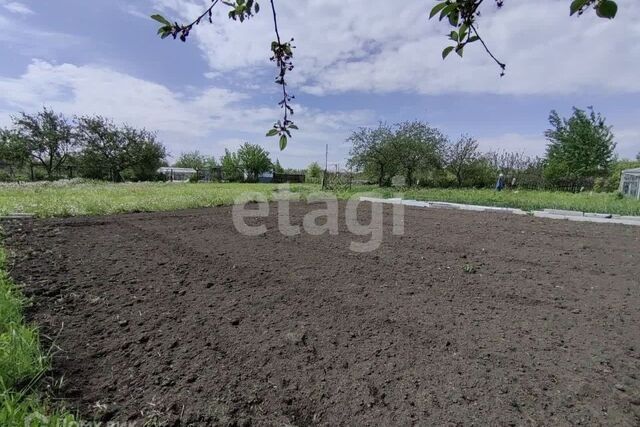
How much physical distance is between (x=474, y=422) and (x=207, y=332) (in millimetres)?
1497

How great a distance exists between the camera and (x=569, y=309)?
8.09 ft

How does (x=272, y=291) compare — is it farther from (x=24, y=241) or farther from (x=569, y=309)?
(x=24, y=241)

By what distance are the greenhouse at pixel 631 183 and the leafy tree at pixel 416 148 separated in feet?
29.8

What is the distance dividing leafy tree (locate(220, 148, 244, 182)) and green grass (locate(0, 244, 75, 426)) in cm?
3184

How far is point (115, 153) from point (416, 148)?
23.2m

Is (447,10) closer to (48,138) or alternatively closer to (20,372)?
(20,372)

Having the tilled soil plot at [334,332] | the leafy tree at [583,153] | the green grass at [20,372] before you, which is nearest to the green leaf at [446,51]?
the tilled soil plot at [334,332]

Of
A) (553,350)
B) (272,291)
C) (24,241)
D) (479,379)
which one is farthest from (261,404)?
(24,241)

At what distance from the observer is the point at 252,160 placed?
110 feet

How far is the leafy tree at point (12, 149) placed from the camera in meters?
21.9

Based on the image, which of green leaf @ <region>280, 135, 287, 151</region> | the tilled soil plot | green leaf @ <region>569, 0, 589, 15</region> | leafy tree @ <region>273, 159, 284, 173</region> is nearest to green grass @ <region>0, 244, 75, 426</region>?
the tilled soil plot

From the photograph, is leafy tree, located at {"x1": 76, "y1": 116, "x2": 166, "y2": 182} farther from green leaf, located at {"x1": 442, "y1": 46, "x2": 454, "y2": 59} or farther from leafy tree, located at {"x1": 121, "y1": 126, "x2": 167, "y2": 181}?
green leaf, located at {"x1": 442, "y1": 46, "x2": 454, "y2": 59}

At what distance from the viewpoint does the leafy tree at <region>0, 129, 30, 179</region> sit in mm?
21936

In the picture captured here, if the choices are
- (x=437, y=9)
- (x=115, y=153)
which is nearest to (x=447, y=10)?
(x=437, y=9)
